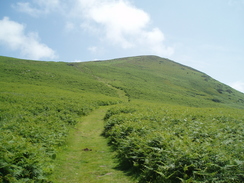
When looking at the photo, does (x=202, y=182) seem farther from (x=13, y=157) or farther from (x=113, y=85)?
(x=113, y=85)

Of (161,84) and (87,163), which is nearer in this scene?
(87,163)

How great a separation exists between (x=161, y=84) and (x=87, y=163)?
102 m

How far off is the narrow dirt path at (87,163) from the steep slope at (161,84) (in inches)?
2005

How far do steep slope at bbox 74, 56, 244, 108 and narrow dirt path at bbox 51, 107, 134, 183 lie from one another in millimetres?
50938

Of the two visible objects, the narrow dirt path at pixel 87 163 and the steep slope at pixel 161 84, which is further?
the steep slope at pixel 161 84

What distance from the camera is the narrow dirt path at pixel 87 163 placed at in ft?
30.3

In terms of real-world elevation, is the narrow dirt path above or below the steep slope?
below

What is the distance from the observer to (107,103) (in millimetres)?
46594

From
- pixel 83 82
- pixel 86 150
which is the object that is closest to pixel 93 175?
pixel 86 150

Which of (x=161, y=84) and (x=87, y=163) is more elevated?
(x=161, y=84)

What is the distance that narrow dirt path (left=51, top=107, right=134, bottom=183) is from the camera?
9.23 meters

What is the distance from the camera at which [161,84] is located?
109875 millimetres

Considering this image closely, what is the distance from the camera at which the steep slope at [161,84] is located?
80.4m

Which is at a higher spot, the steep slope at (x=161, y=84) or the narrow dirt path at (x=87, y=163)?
the steep slope at (x=161, y=84)
